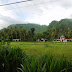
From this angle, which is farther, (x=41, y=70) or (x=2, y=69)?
(x=2, y=69)

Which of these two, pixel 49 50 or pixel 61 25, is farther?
pixel 61 25

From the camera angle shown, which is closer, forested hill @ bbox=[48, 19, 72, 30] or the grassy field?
the grassy field

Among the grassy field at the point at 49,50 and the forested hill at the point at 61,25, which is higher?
the forested hill at the point at 61,25

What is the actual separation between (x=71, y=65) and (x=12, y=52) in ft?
6.16

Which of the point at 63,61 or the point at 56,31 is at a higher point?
the point at 56,31

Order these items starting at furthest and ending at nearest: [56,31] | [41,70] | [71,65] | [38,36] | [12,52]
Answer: [56,31]
[38,36]
[12,52]
[71,65]
[41,70]

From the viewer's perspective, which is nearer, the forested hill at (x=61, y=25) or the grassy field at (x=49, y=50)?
the grassy field at (x=49, y=50)

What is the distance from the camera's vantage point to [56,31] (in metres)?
50.9

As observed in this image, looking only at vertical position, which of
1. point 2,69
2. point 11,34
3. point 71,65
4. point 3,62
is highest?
point 11,34

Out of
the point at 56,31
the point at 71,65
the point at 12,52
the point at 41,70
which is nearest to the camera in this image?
the point at 41,70

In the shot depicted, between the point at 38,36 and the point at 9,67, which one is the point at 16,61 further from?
the point at 38,36

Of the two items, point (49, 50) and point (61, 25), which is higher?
point (61, 25)

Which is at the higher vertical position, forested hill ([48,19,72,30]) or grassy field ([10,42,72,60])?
forested hill ([48,19,72,30])

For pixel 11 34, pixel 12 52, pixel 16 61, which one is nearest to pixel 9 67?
pixel 16 61
